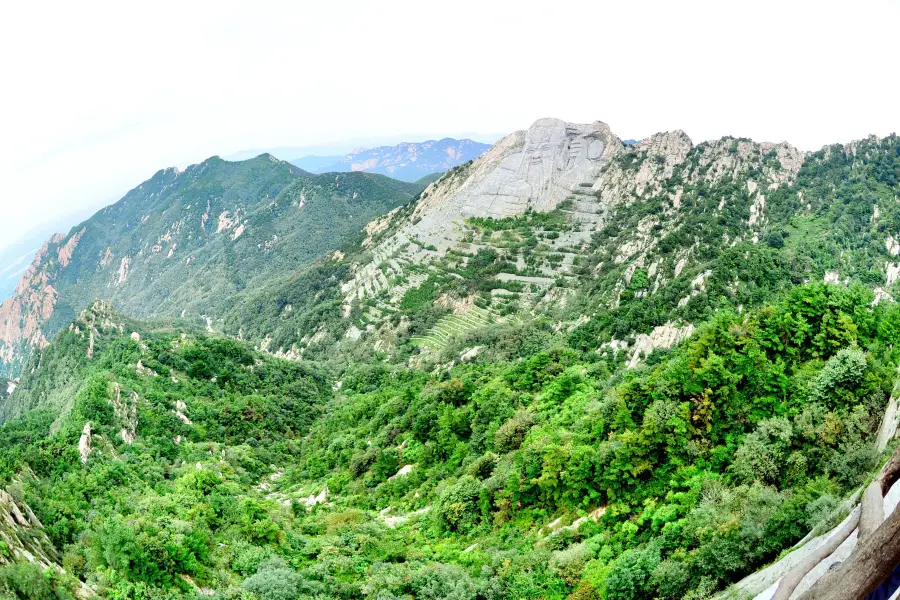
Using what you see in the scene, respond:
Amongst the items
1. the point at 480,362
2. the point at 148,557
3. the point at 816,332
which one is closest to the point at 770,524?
the point at 816,332

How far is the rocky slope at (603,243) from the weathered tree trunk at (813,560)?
31404 millimetres

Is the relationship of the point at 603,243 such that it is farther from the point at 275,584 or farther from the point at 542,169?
the point at 275,584

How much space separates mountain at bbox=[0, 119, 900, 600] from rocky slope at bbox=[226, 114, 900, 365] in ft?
1.93

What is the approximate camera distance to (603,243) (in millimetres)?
98938

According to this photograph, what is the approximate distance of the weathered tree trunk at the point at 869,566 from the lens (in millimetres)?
6902

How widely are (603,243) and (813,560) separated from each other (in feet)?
306

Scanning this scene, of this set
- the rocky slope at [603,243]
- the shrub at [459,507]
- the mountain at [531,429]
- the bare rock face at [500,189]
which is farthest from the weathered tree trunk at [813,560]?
the bare rock face at [500,189]

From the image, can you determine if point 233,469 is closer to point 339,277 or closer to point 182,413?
point 182,413

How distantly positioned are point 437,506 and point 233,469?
76.7ft

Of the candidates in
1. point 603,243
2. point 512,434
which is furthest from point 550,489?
point 603,243

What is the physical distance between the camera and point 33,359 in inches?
4018

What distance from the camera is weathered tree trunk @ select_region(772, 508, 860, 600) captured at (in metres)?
9.24

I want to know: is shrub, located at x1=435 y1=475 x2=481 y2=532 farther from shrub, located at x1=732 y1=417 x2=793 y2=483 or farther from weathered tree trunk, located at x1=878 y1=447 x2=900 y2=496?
weathered tree trunk, located at x1=878 y1=447 x2=900 y2=496

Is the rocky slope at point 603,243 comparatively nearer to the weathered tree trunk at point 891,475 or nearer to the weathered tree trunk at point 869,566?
the weathered tree trunk at point 891,475
